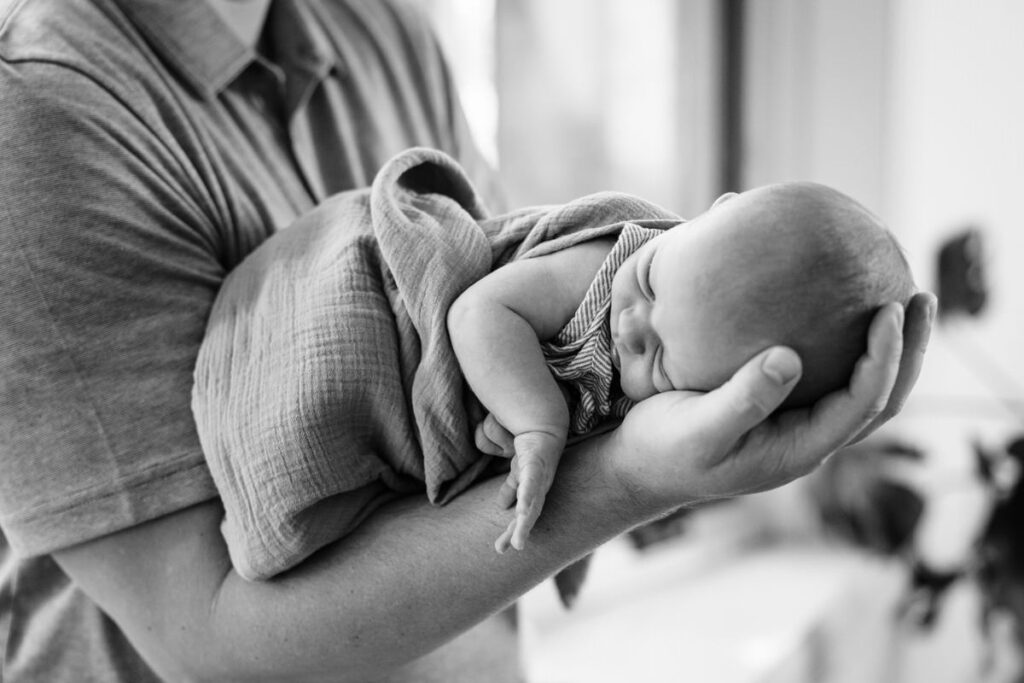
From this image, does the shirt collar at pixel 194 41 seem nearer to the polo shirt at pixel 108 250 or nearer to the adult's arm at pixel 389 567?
the polo shirt at pixel 108 250

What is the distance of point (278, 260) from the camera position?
29.6 inches

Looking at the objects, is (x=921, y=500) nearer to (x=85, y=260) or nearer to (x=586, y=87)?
(x=586, y=87)

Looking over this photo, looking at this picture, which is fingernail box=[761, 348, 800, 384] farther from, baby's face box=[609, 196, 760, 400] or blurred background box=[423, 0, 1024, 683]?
blurred background box=[423, 0, 1024, 683]

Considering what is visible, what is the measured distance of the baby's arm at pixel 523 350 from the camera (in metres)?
0.64

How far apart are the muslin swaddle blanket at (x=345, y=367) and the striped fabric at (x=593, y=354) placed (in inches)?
1.4

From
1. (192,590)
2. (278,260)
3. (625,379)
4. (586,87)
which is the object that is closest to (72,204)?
(278,260)

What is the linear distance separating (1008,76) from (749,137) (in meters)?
0.66

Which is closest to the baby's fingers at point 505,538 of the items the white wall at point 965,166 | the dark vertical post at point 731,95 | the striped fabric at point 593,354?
the striped fabric at point 593,354

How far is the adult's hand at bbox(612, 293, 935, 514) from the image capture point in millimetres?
545

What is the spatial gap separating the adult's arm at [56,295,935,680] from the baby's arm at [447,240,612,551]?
39mm

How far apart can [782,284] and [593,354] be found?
160 mm

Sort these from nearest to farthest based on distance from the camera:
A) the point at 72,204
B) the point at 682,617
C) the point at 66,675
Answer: the point at 72,204
the point at 66,675
the point at 682,617

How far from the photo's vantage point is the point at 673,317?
2.02 ft

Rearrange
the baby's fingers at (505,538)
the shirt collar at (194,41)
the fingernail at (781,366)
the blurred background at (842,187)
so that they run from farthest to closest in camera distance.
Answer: the blurred background at (842,187), the shirt collar at (194,41), the baby's fingers at (505,538), the fingernail at (781,366)
